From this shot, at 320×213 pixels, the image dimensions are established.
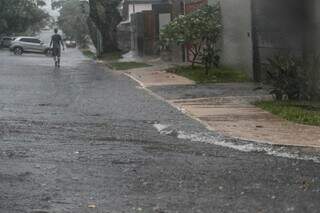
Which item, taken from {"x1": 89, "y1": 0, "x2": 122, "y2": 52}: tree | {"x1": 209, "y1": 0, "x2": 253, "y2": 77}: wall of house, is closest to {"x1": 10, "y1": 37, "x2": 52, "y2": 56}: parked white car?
{"x1": 89, "y1": 0, "x2": 122, "y2": 52}: tree

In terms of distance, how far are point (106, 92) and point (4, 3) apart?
54133 mm

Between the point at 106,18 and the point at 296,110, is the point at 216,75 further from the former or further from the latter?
the point at 106,18

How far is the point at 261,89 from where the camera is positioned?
15914mm

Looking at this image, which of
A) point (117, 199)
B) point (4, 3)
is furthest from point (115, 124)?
point (4, 3)

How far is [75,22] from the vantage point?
268 ft

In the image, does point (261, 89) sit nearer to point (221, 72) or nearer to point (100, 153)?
point (221, 72)

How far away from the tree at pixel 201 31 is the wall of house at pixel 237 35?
25 centimetres

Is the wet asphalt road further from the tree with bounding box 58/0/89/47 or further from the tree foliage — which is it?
the tree foliage

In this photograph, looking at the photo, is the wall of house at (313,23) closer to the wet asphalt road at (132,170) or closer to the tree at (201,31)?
the wet asphalt road at (132,170)

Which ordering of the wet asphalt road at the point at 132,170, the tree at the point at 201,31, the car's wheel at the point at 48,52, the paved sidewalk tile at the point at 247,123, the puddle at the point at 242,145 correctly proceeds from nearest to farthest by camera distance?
the wet asphalt road at the point at 132,170
the puddle at the point at 242,145
the paved sidewalk tile at the point at 247,123
the tree at the point at 201,31
the car's wheel at the point at 48,52

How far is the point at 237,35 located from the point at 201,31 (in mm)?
1096

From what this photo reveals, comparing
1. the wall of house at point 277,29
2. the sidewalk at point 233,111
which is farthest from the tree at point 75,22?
the sidewalk at point 233,111

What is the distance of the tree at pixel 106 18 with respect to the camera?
130 feet

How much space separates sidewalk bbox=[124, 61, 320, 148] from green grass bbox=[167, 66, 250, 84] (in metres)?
0.43
